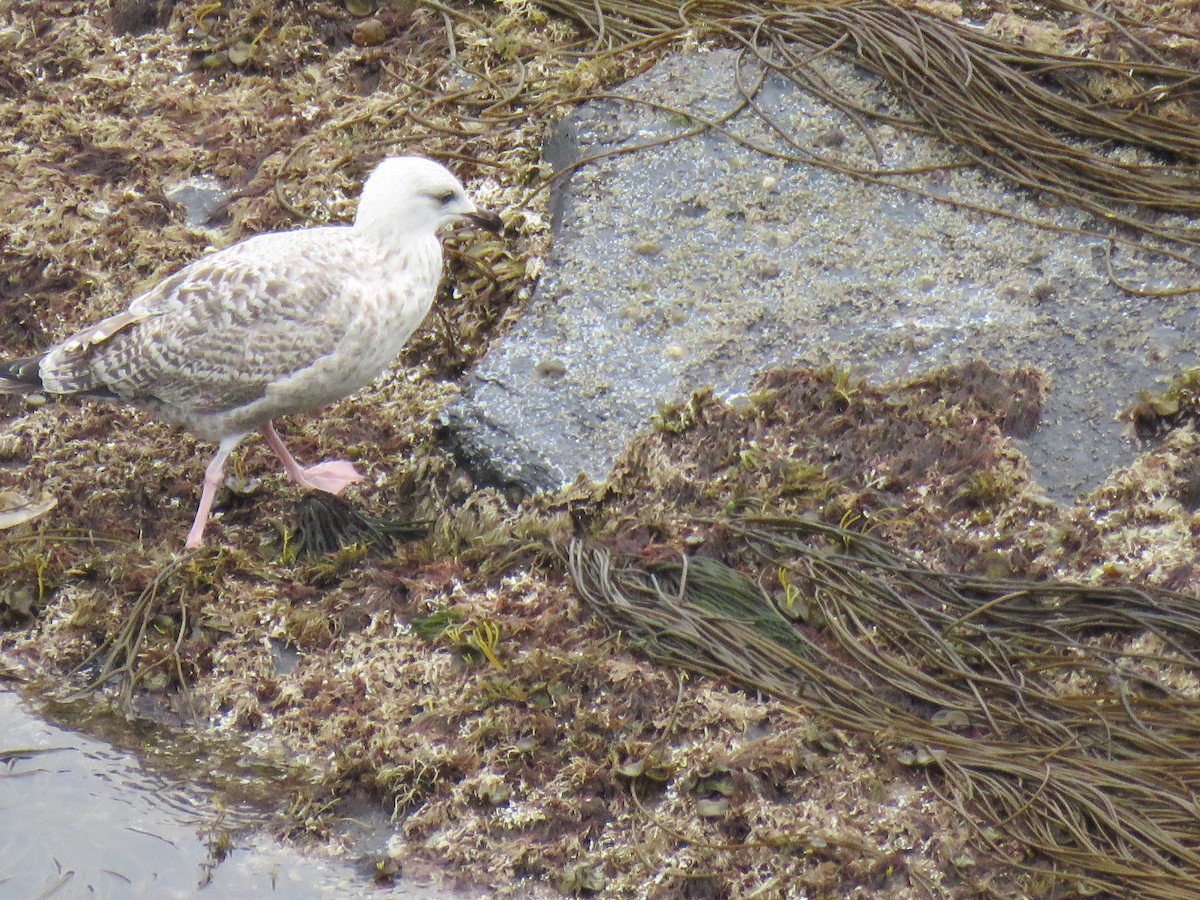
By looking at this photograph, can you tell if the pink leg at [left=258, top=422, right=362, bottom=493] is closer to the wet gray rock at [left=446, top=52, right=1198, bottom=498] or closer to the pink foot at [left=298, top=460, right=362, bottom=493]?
the pink foot at [left=298, top=460, right=362, bottom=493]

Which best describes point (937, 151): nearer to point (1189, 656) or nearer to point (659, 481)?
point (659, 481)

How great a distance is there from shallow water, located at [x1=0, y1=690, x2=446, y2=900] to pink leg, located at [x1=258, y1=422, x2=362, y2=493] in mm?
1240

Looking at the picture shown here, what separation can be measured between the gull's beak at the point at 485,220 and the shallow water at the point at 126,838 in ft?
7.36

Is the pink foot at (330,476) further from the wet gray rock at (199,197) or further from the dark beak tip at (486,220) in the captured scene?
the wet gray rock at (199,197)

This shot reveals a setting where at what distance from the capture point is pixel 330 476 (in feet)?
16.2

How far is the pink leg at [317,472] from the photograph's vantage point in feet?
16.0

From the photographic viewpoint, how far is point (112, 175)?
641 cm

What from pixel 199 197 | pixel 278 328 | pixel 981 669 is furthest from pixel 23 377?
pixel 981 669

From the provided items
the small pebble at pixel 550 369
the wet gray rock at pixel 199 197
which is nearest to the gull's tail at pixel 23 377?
the wet gray rock at pixel 199 197

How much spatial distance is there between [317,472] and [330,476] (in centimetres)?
5

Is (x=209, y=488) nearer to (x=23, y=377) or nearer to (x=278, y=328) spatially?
(x=278, y=328)

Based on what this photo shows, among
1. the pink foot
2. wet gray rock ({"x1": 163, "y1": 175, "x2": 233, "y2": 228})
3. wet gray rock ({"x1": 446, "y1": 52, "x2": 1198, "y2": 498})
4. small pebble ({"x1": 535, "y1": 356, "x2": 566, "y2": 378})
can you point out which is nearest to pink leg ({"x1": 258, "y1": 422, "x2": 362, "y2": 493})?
the pink foot

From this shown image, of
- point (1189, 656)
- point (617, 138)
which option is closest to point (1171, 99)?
point (617, 138)

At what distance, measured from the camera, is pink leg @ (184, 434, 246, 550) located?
4.73 meters
